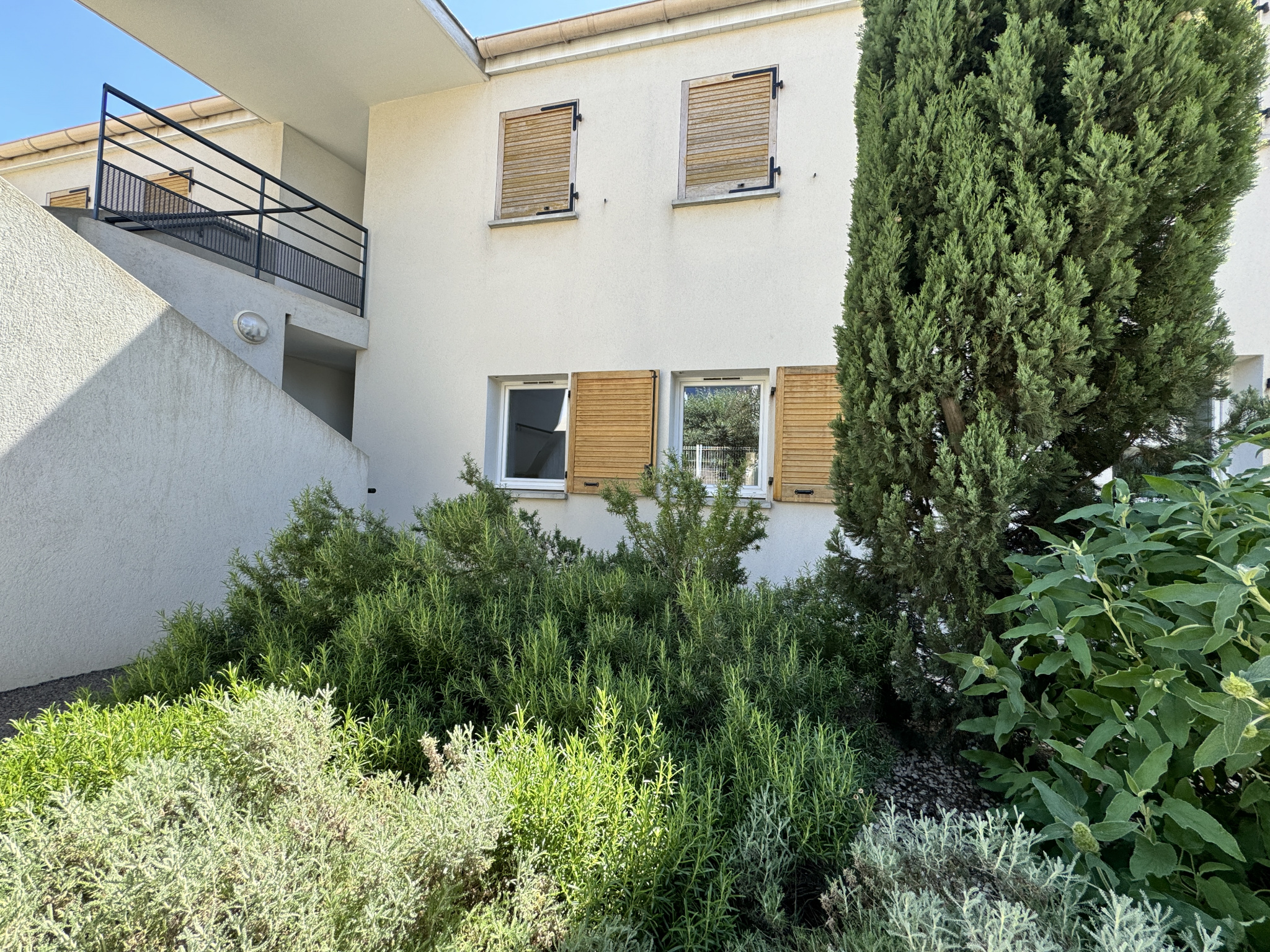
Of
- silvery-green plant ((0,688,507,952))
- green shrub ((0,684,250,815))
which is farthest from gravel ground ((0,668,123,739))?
silvery-green plant ((0,688,507,952))

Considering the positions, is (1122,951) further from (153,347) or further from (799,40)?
(799,40)

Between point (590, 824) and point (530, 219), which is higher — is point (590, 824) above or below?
below

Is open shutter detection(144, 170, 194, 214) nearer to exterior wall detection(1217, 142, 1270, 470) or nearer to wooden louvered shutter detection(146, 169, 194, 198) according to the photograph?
wooden louvered shutter detection(146, 169, 194, 198)

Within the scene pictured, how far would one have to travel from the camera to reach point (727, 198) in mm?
6480

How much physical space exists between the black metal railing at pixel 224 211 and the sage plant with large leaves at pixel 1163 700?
23.4 feet

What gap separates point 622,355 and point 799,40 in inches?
139

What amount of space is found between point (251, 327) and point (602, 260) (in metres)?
3.69

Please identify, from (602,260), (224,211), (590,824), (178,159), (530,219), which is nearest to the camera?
(590,824)

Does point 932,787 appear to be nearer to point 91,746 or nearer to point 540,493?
point 91,746

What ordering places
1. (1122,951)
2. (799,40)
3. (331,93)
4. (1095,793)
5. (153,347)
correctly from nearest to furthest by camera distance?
(1122,951) → (1095,793) → (153,347) → (799,40) → (331,93)

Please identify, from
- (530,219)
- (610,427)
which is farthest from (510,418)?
(530,219)

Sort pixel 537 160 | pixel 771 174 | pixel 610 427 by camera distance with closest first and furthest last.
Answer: pixel 771 174
pixel 610 427
pixel 537 160

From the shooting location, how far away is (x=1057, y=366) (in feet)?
7.89

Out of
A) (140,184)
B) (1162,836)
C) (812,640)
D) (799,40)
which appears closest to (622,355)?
(799,40)
